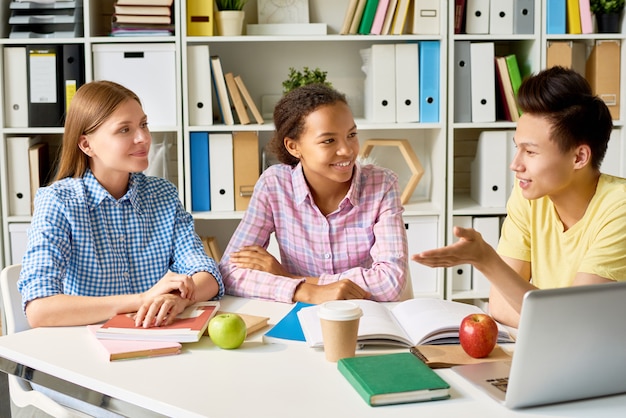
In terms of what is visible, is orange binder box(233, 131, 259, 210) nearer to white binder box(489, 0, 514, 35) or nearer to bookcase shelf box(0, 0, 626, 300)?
bookcase shelf box(0, 0, 626, 300)

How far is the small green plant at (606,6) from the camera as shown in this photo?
11.6 ft

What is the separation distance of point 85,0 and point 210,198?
99 cm

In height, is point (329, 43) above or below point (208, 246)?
above

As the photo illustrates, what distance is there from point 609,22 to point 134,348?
A: 2824 mm

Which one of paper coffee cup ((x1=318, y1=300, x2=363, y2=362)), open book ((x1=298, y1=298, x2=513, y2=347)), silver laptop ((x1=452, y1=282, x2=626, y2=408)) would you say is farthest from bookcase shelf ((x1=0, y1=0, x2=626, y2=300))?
silver laptop ((x1=452, y1=282, x2=626, y2=408))

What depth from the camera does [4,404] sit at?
166 centimetres

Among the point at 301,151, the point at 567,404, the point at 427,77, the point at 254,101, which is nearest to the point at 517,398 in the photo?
the point at 567,404

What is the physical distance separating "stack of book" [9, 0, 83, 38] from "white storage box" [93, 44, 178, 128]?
14 centimetres

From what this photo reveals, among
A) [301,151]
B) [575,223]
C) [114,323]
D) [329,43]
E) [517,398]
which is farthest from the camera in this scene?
[329,43]

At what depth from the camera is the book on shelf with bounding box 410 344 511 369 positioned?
148 centimetres

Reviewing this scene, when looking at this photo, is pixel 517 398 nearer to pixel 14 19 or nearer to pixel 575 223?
pixel 575 223

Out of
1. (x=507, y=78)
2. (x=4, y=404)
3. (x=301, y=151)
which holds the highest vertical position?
(x=507, y=78)

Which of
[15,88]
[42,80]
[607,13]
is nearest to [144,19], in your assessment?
[42,80]

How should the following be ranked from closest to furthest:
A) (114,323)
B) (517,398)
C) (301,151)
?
(517,398)
(114,323)
(301,151)
